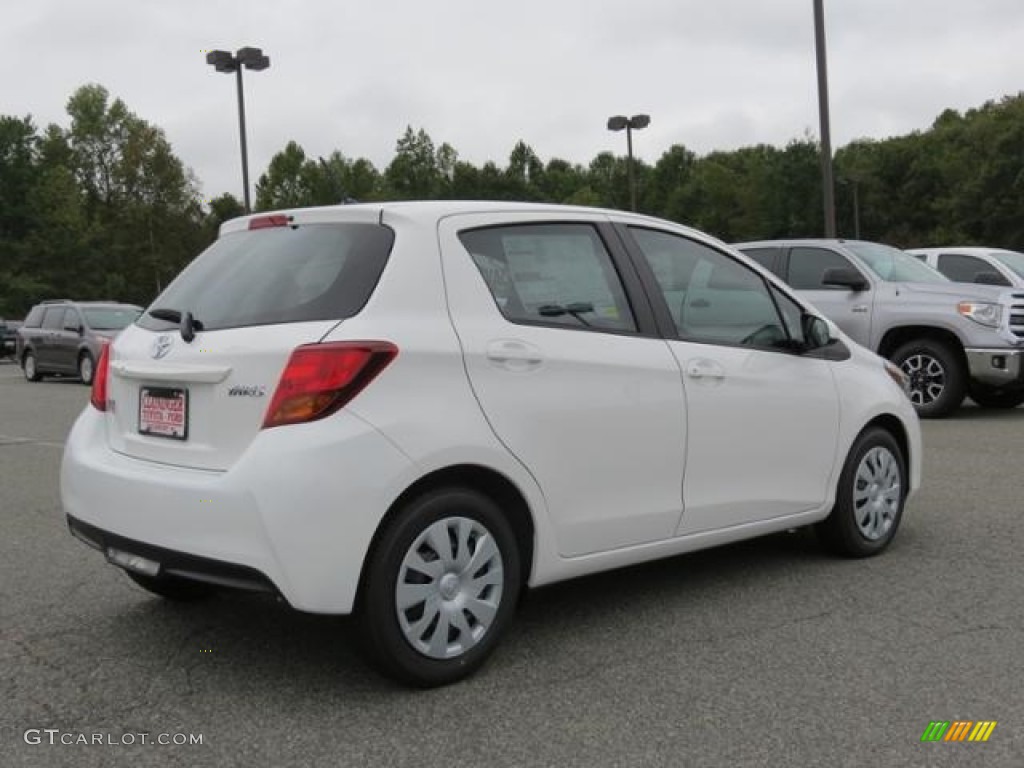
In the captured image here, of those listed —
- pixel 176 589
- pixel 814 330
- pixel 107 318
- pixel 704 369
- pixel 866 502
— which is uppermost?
pixel 107 318

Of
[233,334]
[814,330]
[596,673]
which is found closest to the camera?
[233,334]

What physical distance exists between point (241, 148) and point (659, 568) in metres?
22.3

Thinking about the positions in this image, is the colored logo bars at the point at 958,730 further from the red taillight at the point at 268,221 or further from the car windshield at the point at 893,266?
the car windshield at the point at 893,266

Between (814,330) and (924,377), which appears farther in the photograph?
(924,377)

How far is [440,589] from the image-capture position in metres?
3.54

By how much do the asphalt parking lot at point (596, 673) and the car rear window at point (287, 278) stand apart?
115cm

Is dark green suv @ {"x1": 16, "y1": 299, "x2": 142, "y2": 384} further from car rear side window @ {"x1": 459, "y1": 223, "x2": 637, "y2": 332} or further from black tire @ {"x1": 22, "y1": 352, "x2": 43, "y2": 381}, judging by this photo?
car rear side window @ {"x1": 459, "y1": 223, "x2": 637, "y2": 332}

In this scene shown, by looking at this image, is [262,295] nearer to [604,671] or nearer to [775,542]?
[604,671]

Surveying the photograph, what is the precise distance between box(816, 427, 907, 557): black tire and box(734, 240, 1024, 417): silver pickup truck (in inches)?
236

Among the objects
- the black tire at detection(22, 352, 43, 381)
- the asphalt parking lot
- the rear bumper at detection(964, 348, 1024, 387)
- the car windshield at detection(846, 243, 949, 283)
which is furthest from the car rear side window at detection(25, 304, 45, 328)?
the asphalt parking lot

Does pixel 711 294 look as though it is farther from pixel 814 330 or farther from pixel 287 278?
pixel 287 278

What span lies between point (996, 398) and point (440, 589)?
10364 mm

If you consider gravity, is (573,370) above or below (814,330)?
below

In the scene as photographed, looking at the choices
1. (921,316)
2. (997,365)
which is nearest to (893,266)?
(921,316)
